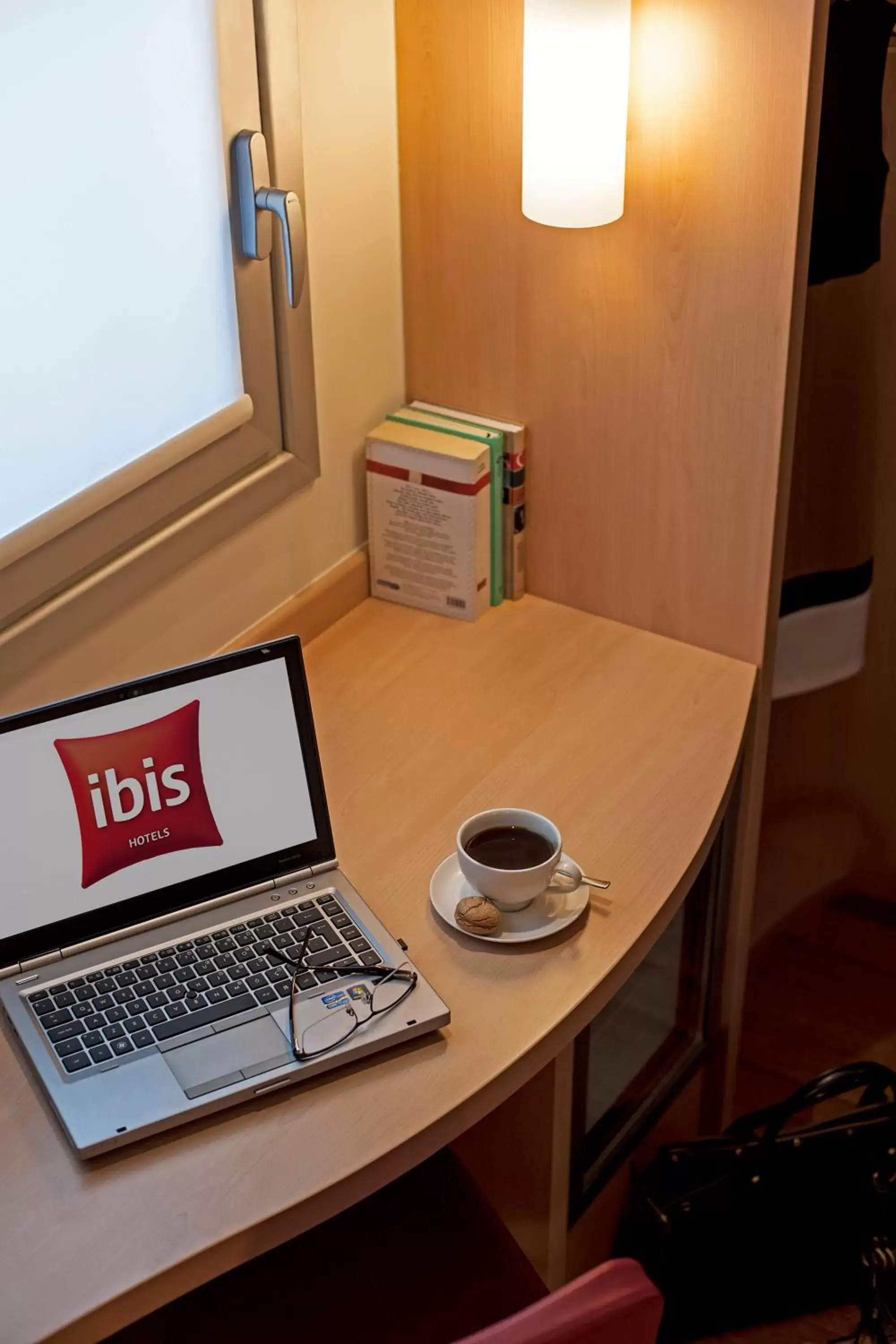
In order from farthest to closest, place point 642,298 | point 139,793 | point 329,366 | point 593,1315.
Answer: point 329,366 < point 642,298 < point 139,793 < point 593,1315

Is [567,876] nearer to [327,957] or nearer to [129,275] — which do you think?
[327,957]

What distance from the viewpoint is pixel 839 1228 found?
1.78 m

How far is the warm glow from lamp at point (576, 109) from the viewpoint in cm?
141

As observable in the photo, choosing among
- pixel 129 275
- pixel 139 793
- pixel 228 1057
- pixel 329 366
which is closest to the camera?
pixel 228 1057

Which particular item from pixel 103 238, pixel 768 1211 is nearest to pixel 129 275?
pixel 103 238

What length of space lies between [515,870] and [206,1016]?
0.30m

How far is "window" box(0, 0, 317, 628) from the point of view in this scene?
1283 millimetres

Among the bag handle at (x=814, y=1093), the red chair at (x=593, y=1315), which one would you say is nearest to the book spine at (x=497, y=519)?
the bag handle at (x=814, y=1093)

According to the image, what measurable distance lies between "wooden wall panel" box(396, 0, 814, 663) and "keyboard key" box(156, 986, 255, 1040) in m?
0.72

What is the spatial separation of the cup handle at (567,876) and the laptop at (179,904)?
166 mm

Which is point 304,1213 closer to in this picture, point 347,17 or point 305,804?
point 305,804

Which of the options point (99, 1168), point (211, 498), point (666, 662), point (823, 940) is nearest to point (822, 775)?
point (823, 940)

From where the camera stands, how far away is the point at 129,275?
1.41 metres

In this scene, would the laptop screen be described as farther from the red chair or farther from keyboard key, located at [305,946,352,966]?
the red chair
